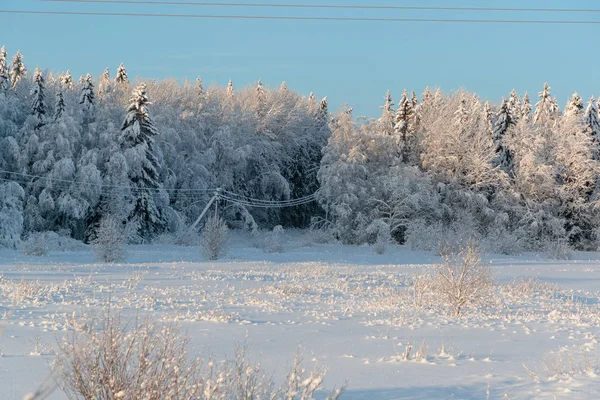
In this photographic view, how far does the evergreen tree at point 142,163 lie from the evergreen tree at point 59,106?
13.8 feet

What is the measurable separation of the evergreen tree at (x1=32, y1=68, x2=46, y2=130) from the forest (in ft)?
0.27

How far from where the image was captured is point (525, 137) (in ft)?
162

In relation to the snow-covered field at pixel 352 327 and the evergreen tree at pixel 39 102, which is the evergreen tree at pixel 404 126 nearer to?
the evergreen tree at pixel 39 102

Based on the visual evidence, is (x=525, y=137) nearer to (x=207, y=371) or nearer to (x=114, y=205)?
(x=114, y=205)

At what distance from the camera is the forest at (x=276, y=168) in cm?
4281

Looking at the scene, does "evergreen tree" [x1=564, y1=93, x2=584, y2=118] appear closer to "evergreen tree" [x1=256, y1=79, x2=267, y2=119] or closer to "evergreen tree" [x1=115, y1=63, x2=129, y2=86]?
"evergreen tree" [x1=256, y1=79, x2=267, y2=119]

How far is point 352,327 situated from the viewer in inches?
464

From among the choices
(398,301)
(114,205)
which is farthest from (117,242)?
(398,301)

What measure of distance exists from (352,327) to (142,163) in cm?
3506

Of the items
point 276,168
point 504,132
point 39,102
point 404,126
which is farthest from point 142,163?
point 504,132

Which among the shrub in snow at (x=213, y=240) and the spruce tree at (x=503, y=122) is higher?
the spruce tree at (x=503, y=122)

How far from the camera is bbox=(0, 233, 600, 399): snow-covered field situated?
759cm

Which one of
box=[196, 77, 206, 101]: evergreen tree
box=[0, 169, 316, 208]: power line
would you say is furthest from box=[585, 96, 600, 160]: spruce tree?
box=[196, 77, 206, 101]: evergreen tree

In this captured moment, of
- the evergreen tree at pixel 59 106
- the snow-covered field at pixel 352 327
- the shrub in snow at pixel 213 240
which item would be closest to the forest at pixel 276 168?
the evergreen tree at pixel 59 106
